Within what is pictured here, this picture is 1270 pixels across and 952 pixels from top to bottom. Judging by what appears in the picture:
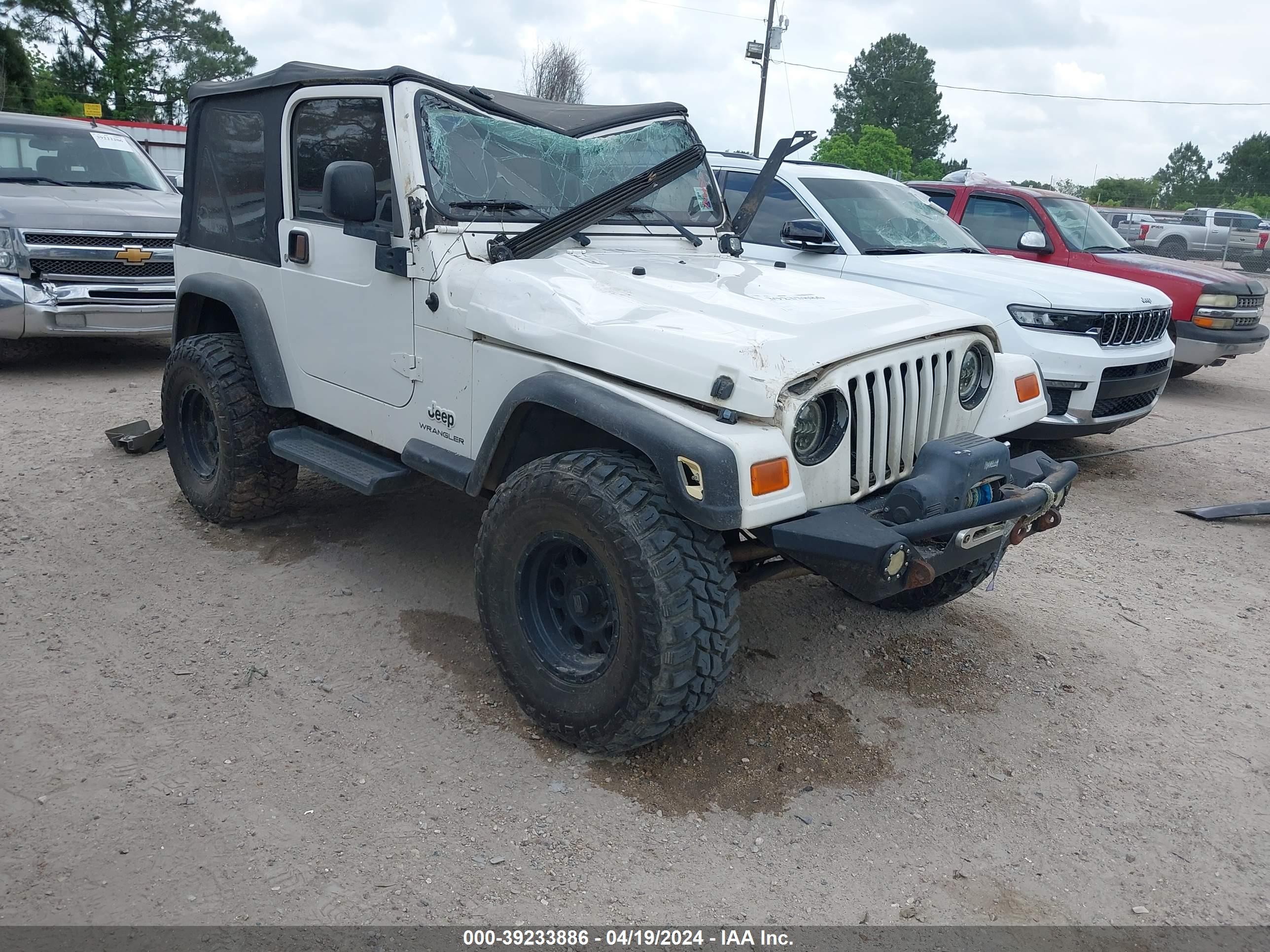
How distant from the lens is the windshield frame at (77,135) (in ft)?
29.0

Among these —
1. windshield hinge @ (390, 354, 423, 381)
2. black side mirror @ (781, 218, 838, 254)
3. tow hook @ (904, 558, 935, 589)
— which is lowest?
tow hook @ (904, 558, 935, 589)

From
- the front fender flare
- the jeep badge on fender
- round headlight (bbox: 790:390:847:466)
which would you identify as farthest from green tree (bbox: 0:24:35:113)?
round headlight (bbox: 790:390:847:466)

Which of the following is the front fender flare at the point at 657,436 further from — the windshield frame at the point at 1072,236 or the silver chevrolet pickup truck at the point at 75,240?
the windshield frame at the point at 1072,236

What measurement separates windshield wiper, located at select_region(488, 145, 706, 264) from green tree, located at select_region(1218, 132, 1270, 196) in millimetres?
61388

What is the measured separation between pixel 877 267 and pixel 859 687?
148 inches

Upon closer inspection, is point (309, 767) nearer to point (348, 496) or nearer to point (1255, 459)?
point (348, 496)


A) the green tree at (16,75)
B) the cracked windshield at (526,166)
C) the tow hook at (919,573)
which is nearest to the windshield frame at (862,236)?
the cracked windshield at (526,166)

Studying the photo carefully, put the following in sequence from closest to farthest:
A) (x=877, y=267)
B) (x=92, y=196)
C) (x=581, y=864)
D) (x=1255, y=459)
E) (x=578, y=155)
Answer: (x=581, y=864)
(x=578, y=155)
(x=877, y=267)
(x=1255, y=459)
(x=92, y=196)

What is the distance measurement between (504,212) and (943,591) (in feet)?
7.73

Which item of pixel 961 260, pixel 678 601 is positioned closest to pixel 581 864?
pixel 678 601

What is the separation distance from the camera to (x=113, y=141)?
9664 millimetres

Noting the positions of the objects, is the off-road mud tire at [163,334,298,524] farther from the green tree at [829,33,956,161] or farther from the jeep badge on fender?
the green tree at [829,33,956,161]

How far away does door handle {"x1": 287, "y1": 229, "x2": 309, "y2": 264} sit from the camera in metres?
4.32

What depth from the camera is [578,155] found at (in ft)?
13.7
